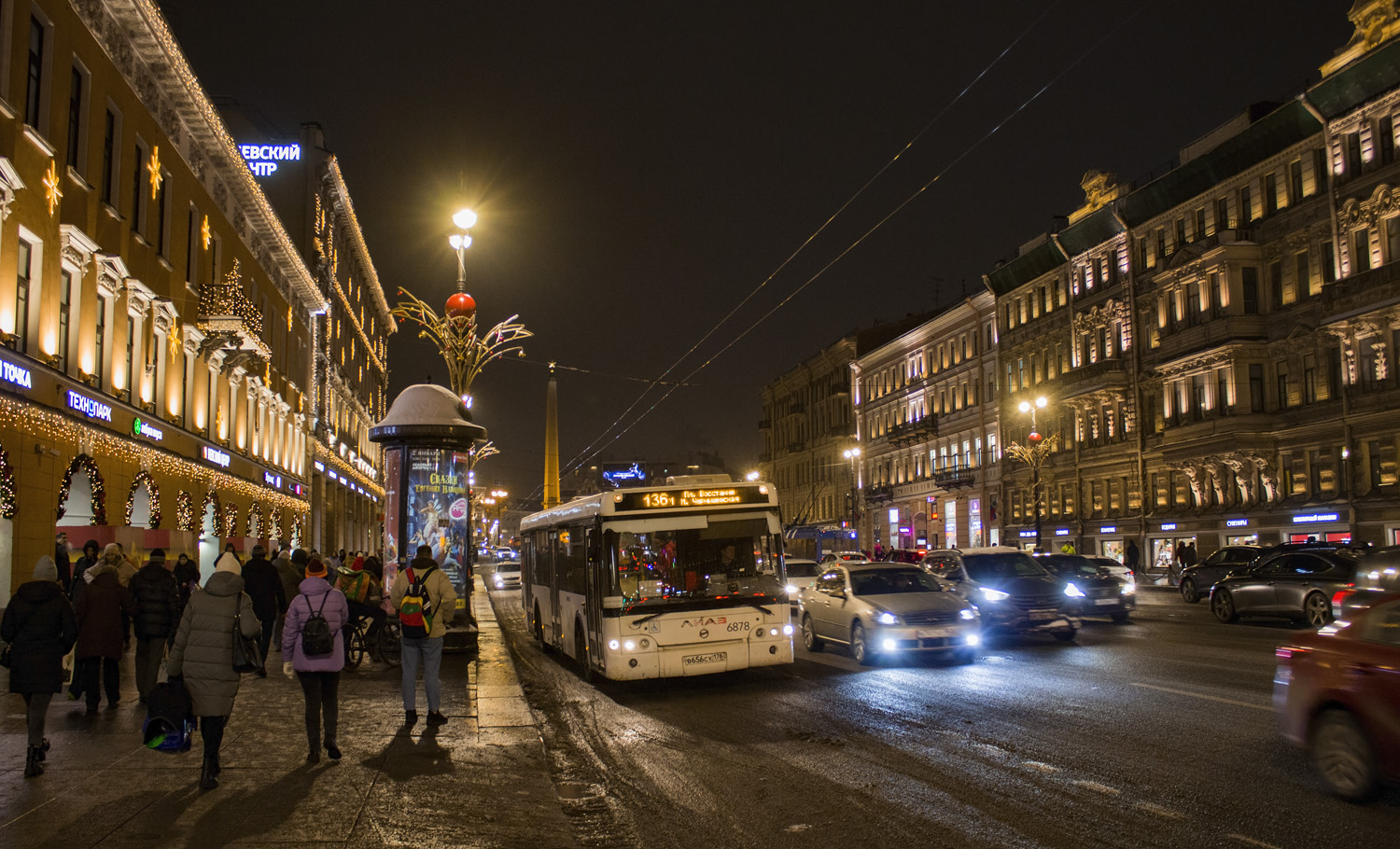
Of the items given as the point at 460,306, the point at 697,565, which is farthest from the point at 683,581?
the point at 460,306

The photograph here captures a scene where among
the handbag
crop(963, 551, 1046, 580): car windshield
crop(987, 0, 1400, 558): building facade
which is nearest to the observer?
the handbag

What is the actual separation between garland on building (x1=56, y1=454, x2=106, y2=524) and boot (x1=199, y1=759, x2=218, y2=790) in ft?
48.4

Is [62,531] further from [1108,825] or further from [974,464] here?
[974,464]

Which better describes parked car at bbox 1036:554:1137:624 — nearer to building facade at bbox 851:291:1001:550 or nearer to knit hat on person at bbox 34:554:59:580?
knit hat on person at bbox 34:554:59:580

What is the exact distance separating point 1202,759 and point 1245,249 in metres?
38.0

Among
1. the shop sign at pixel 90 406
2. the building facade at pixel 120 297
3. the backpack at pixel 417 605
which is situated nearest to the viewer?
the backpack at pixel 417 605

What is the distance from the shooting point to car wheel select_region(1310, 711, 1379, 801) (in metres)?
7.34

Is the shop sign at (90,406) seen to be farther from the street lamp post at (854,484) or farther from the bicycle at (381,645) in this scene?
the street lamp post at (854,484)

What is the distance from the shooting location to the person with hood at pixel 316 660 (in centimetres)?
927

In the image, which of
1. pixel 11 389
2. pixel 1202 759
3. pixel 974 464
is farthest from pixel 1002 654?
pixel 974 464

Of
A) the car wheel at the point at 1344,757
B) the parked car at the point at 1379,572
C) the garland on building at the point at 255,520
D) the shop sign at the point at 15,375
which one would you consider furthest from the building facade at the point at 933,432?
the car wheel at the point at 1344,757

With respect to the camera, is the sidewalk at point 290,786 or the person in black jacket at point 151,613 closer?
the sidewalk at point 290,786

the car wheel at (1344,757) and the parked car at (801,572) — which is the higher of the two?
the parked car at (801,572)

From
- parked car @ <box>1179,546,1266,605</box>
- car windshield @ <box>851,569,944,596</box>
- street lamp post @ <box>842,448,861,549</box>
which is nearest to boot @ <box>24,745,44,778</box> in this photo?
car windshield @ <box>851,569,944,596</box>
